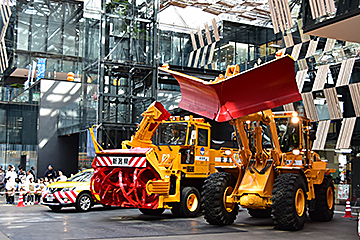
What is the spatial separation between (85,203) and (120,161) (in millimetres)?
3801

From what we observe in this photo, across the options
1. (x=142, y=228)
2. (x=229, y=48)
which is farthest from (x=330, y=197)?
(x=229, y=48)

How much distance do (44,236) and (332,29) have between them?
8809 mm

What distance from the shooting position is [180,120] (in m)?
15.9

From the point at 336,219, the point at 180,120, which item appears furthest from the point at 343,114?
the point at 180,120

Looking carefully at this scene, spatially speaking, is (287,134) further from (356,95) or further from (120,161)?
(356,95)

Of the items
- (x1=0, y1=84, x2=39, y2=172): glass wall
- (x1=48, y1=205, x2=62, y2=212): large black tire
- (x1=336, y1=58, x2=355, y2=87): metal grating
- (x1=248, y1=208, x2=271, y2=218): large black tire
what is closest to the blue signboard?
(x1=0, y1=84, x2=39, y2=172): glass wall

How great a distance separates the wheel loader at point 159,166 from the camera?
13.8 metres

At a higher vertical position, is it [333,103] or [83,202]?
[333,103]

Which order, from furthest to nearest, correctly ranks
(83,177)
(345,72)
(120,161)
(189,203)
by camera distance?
(345,72)
(83,177)
(189,203)
(120,161)

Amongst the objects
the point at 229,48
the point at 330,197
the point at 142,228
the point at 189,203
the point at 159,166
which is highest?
the point at 229,48

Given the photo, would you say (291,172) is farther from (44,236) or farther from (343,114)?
(343,114)

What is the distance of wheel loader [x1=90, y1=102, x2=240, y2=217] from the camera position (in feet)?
45.1

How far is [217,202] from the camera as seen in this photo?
12609 millimetres

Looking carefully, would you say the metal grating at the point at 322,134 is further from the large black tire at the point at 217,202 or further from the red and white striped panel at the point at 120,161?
the red and white striped panel at the point at 120,161
